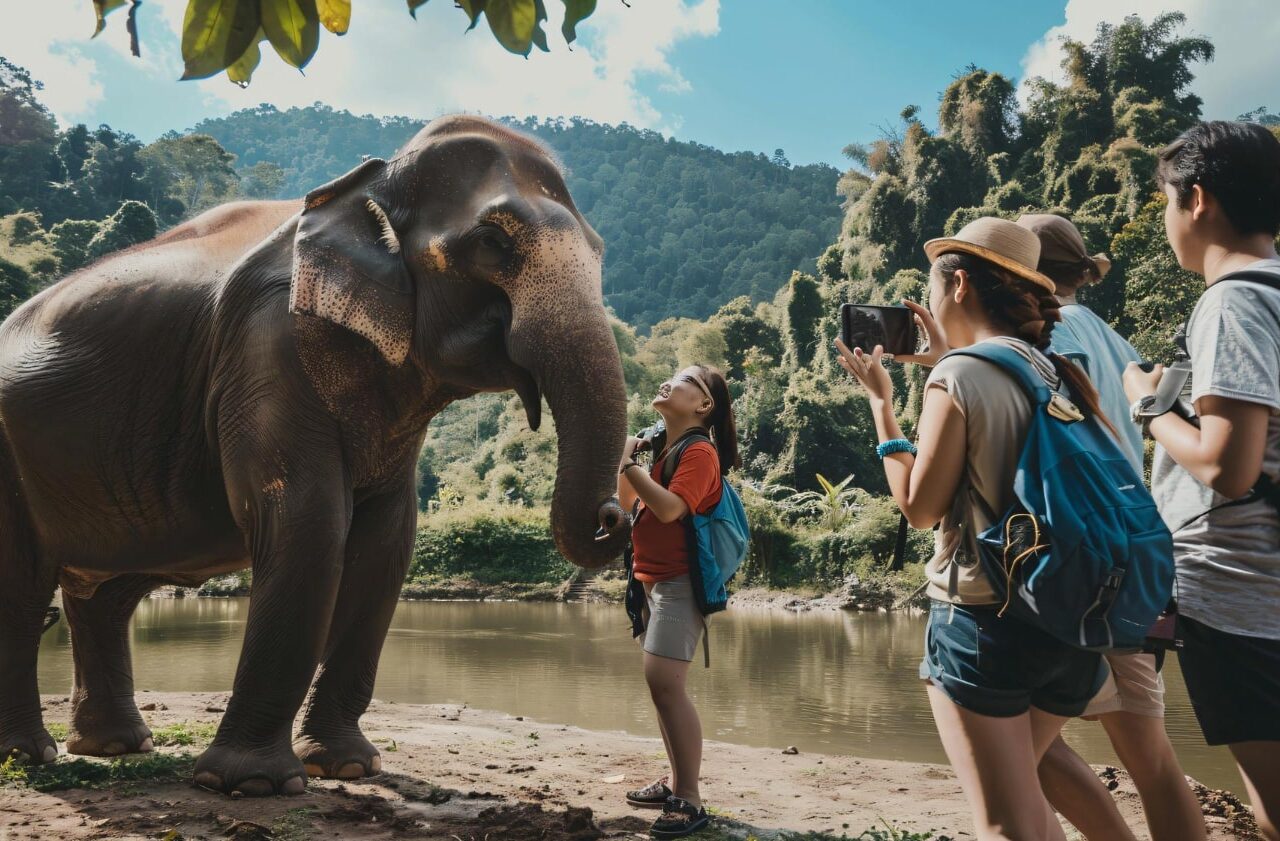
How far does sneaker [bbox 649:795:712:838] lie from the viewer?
333 centimetres

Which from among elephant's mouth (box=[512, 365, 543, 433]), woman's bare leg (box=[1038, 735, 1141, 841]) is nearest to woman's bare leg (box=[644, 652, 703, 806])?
elephant's mouth (box=[512, 365, 543, 433])

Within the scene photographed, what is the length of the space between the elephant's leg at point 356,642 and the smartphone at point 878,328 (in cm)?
244

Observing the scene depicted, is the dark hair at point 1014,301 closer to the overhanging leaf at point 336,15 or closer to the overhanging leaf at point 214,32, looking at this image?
the overhanging leaf at point 336,15

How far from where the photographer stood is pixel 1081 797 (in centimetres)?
259

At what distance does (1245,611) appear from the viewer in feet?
7.07

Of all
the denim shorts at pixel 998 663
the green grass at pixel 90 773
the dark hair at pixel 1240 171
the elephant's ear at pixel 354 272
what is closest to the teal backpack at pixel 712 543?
the elephant's ear at pixel 354 272

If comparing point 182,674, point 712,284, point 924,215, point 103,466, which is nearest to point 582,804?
point 103,466

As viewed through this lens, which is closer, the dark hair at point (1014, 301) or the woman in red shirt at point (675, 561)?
the dark hair at point (1014, 301)

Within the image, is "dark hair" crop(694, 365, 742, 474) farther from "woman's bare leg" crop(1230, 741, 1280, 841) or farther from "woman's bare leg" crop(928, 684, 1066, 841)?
"woman's bare leg" crop(1230, 741, 1280, 841)

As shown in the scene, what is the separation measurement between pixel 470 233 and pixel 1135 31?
48265 millimetres

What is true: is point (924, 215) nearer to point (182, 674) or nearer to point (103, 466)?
point (182, 674)

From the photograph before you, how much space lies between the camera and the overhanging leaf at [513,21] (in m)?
1.79

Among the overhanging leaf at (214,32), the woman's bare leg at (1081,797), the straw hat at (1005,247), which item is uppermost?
the overhanging leaf at (214,32)

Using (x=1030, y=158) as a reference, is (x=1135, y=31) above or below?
above
